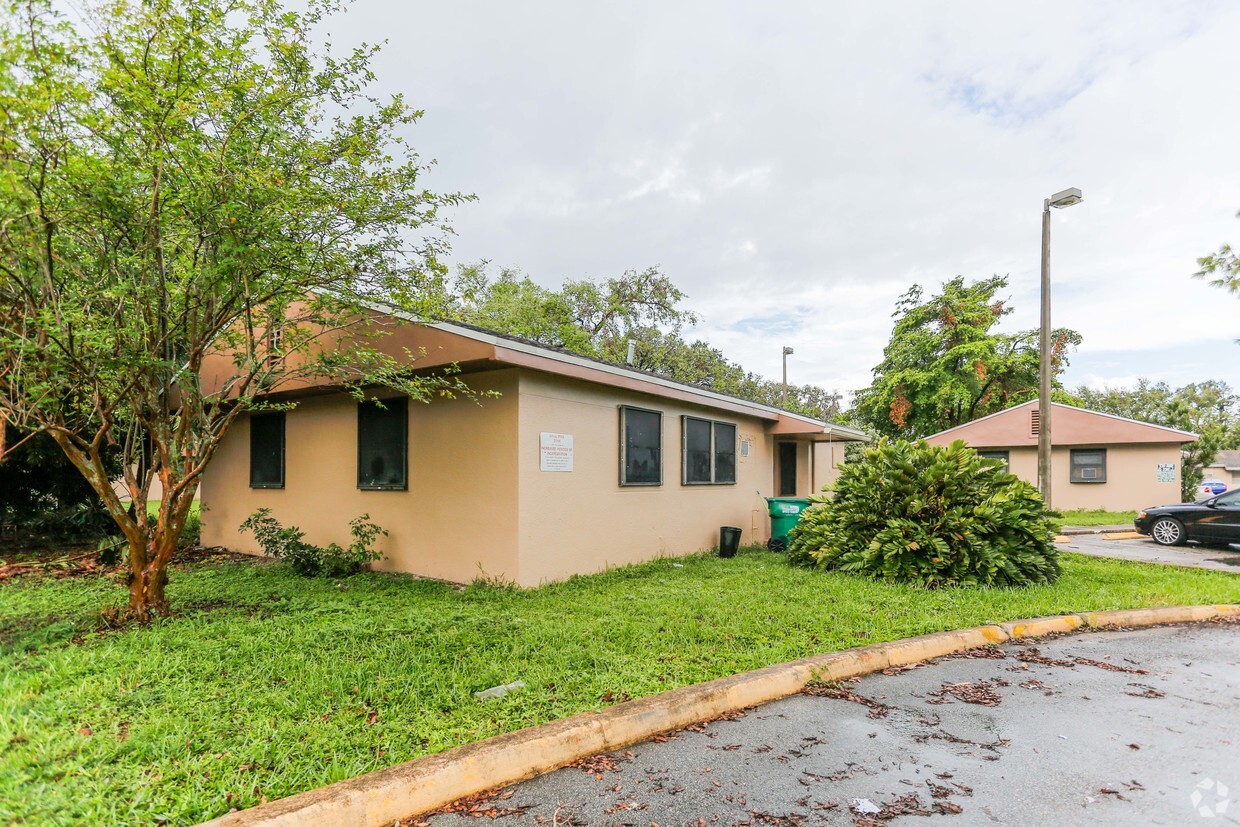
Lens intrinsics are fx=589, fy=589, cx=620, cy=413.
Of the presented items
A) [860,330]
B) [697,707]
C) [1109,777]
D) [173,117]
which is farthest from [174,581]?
[860,330]

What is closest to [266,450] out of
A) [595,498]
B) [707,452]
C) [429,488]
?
[429,488]

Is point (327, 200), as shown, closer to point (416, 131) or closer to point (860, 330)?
point (416, 131)

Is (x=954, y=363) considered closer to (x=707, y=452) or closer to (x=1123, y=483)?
(x=1123, y=483)

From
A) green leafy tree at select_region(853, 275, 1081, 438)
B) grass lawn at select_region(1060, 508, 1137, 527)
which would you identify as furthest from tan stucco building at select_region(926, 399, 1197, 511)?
green leafy tree at select_region(853, 275, 1081, 438)

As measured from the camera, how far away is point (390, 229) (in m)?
5.32

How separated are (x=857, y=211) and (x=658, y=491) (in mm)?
9812

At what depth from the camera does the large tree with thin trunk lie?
3.74 metres

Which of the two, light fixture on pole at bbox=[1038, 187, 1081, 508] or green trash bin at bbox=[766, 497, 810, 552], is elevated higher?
light fixture on pole at bbox=[1038, 187, 1081, 508]

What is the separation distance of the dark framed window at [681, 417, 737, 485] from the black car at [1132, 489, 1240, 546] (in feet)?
29.1

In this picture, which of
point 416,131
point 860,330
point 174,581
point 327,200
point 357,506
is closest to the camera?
point 327,200

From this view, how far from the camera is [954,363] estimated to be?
23266mm

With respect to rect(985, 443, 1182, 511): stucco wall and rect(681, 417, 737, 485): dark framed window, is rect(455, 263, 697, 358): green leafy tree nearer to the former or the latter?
rect(681, 417, 737, 485): dark framed window

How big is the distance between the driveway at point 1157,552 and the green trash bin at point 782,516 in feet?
16.3

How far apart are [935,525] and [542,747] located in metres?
6.01
